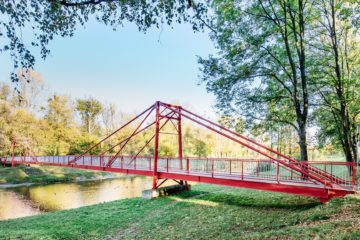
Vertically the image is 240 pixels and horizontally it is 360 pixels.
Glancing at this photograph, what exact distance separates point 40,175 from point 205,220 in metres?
29.5

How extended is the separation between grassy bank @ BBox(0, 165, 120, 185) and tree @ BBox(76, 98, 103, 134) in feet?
42.2

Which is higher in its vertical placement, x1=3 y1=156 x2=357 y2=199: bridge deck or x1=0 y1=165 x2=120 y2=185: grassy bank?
x1=3 y1=156 x2=357 y2=199: bridge deck

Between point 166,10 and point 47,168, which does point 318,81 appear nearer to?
point 166,10

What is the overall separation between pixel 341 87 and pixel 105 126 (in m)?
41.2

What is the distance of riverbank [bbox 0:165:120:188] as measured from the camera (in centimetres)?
2827

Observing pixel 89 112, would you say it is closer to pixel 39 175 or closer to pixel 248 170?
pixel 39 175

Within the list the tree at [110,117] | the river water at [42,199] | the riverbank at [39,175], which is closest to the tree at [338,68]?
the river water at [42,199]

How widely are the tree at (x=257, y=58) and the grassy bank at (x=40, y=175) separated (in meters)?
25.3

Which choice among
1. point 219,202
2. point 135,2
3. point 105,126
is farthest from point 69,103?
point 135,2

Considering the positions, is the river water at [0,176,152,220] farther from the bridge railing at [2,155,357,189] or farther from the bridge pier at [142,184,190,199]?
the bridge pier at [142,184,190,199]

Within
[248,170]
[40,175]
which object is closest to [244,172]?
[248,170]

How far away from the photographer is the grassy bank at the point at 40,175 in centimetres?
2900

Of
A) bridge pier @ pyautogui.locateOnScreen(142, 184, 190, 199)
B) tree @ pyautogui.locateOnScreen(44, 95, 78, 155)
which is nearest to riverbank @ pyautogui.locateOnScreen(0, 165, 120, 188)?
tree @ pyautogui.locateOnScreen(44, 95, 78, 155)

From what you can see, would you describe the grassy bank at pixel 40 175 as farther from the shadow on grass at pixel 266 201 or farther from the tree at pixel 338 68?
the tree at pixel 338 68
